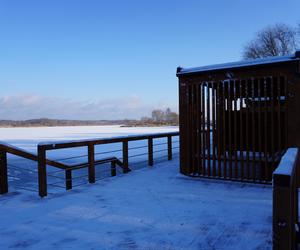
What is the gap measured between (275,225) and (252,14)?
650 inches

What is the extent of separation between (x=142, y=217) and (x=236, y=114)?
2.85 meters

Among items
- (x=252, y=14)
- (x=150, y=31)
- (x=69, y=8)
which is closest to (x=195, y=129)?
(x=69, y=8)

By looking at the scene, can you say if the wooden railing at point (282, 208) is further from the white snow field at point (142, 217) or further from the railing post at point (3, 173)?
the railing post at point (3, 173)

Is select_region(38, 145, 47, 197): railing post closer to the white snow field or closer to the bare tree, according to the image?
the white snow field

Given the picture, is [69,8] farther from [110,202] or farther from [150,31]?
[110,202]

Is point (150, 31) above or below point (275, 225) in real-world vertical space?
above

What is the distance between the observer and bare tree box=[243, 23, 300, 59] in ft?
99.4

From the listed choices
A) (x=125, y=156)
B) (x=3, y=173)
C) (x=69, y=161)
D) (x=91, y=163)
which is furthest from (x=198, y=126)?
(x=69, y=161)

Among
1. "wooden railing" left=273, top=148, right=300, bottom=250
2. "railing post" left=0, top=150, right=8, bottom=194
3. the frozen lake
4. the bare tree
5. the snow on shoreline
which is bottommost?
the frozen lake

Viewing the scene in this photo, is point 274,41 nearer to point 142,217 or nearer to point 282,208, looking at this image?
point 142,217

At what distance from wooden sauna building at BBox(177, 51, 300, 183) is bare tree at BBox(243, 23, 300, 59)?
27.5m

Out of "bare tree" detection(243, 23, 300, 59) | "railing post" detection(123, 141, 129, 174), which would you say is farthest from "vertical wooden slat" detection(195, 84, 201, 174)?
"bare tree" detection(243, 23, 300, 59)

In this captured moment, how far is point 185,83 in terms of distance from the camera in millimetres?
5707

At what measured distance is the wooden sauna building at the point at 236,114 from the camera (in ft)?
15.9
